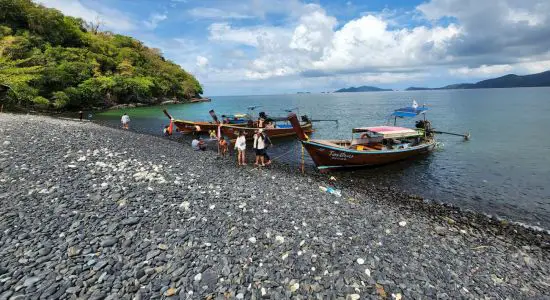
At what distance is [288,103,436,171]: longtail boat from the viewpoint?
61.1ft

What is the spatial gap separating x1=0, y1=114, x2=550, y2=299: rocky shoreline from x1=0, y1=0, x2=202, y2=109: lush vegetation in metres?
39.1

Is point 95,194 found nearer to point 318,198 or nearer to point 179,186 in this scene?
point 179,186

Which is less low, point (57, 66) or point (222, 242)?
point (57, 66)

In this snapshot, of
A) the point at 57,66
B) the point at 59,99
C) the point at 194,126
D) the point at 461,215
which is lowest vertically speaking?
the point at 461,215

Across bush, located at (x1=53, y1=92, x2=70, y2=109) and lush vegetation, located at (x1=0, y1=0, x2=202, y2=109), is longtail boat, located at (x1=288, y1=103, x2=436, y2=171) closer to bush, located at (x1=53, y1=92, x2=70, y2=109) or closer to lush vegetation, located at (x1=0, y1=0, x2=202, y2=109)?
lush vegetation, located at (x1=0, y1=0, x2=202, y2=109)

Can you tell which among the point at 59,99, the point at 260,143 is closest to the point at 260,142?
the point at 260,143

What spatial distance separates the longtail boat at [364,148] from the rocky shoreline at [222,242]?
6.45 m

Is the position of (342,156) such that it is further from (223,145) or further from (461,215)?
(223,145)

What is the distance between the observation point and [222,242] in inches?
287

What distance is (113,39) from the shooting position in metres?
97.5

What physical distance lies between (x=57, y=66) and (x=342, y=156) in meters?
57.5

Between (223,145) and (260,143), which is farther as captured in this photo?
(223,145)

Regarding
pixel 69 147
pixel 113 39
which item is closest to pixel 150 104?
pixel 113 39

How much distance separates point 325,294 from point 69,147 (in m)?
14.5
